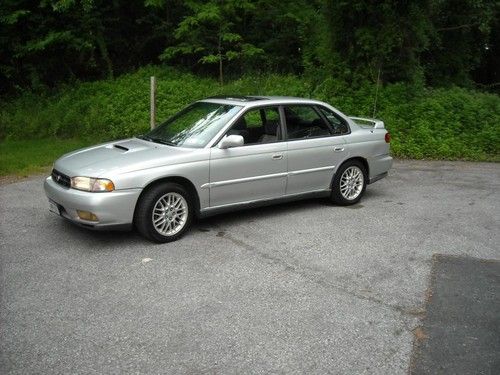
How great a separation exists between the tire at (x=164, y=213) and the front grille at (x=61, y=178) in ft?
2.77

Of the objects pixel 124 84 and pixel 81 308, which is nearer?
pixel 81 308

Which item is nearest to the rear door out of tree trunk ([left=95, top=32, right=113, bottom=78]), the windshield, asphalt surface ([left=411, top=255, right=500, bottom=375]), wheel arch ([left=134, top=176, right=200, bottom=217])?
the windshield

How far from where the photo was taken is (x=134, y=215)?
6004 mm

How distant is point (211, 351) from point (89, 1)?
48.2ft

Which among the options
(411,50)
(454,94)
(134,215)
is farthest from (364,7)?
(134,215)

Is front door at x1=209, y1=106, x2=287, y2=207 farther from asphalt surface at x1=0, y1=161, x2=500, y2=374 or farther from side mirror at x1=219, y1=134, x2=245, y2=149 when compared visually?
asphalt surface at x1=0, y1=161, x2=500, y2=374

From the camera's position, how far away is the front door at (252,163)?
6.52 m

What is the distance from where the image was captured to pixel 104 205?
5.71 meters

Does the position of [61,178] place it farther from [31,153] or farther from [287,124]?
[31,153]

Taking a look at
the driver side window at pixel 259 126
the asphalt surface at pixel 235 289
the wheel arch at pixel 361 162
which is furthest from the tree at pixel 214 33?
the asphalt surface at pixel 235 289

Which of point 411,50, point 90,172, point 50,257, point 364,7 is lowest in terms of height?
point 50,257

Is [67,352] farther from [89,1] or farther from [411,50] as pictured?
[89,1]

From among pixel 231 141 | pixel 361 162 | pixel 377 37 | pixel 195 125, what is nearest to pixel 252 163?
pixel 231 141

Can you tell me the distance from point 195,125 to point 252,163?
2.92ft
